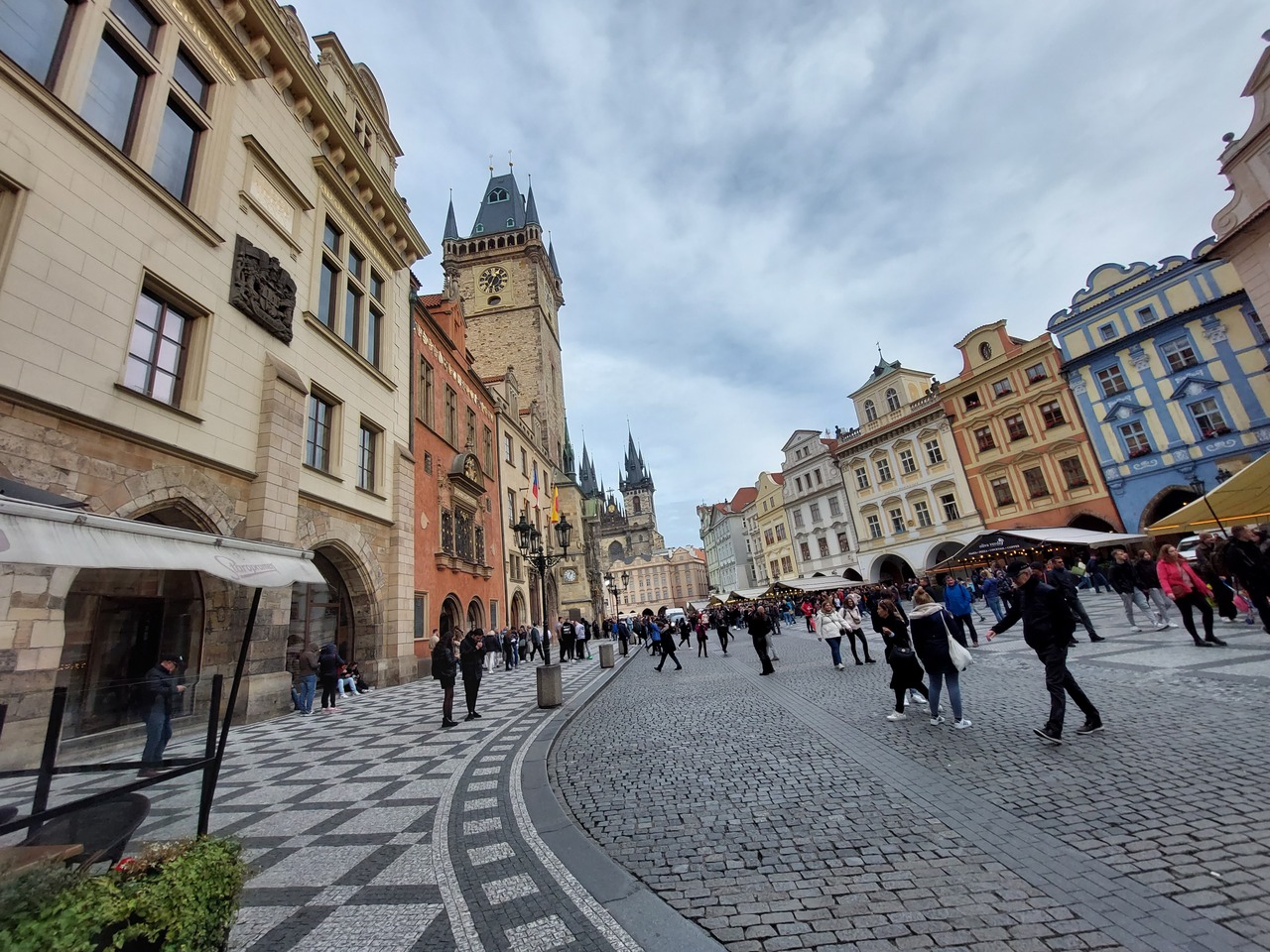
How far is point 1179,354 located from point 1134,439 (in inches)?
153

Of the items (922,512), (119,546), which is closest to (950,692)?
(119,546)

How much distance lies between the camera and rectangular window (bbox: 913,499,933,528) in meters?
33.2

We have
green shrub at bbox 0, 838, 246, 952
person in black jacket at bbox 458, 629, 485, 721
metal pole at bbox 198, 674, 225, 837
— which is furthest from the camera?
person in black jacket at bbox 458, 629, 485, 721

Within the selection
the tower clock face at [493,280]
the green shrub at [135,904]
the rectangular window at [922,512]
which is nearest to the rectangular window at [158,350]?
the green shrub at [135,904]

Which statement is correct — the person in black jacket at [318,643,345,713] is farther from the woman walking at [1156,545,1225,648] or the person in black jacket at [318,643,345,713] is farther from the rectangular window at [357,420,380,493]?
the woman walking at [1156,545,1225,648]

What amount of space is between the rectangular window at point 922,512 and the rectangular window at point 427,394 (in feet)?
A: 94.9

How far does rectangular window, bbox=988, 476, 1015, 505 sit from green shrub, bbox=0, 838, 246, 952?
114 feet

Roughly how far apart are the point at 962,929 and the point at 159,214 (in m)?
14.2

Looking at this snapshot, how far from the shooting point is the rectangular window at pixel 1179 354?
22766mm

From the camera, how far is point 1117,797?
388 centimetres

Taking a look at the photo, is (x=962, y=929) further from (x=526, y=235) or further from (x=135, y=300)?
(x=526, y=235)

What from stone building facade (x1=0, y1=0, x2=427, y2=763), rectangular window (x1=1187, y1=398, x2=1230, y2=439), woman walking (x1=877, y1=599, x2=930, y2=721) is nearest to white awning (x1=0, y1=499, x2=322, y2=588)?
stone building facade (x1=0, y1=0, x2=427, y2=763)

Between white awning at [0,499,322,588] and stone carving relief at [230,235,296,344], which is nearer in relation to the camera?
white awning at [0,499,322,588]

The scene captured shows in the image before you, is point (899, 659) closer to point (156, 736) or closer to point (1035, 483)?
point (156, 736)
